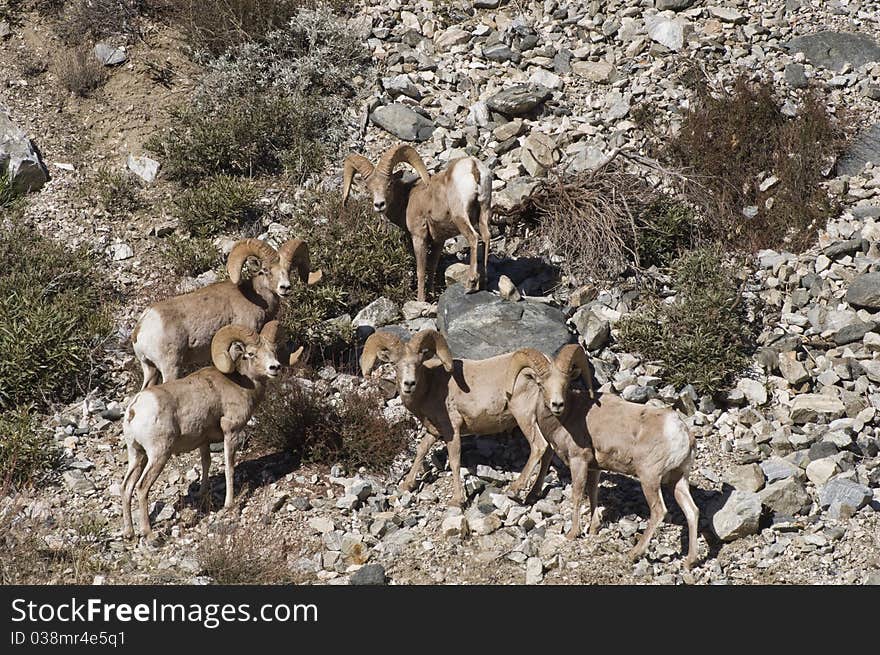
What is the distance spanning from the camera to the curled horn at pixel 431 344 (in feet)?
34.9

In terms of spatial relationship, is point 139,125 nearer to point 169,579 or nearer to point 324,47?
point 324,47

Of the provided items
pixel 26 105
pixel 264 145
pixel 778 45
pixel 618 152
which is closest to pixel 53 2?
pixel 26 105

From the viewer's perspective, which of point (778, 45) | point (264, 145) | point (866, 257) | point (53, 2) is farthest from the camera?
point (53, 2)

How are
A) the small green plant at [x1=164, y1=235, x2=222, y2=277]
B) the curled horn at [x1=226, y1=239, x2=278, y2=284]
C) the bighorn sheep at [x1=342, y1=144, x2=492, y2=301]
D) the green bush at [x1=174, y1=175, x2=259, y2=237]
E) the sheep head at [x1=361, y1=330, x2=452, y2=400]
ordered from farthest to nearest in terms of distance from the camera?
the green bush at [x1=174, y1=175, x2=259, y2=237]
the small green plant at [x1=164, y1=235, x2=222, y2=277]
the bighorn sheep at [x1=342, y1=144, x2=492, y2=301]
the curled horn at [x1=226, y1=239, x2=278, y2=284]
the sheep head at [x1=361, y1=330, x2=452, y2=400]

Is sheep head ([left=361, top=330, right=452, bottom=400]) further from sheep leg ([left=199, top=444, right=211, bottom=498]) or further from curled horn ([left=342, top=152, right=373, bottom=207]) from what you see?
curled horn ([left=342, top=152, right=373, bottom=207])

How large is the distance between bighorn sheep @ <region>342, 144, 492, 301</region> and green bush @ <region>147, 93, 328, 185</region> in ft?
10.3

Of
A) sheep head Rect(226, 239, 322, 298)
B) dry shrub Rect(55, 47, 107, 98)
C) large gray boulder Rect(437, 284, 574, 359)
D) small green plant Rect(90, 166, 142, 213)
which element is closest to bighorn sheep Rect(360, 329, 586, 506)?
large gray boulder Rect(437, 284, 574, 359)

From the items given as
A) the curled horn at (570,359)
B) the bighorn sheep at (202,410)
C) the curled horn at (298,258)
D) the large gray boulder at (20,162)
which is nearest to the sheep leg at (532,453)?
the curled horn at (570,359)

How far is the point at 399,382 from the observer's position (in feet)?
35.1

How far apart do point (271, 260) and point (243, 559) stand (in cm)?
354

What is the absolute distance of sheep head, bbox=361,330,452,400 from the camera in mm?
10594

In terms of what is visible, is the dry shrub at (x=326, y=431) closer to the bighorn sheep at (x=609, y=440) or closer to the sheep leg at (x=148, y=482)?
the sheep leg at (x=148, y=482)

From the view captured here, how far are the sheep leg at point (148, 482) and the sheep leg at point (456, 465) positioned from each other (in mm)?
2685
